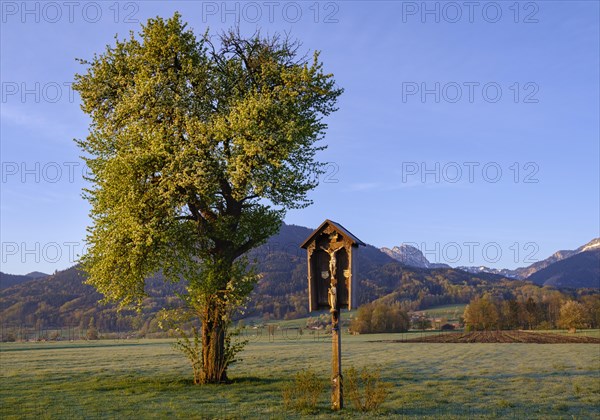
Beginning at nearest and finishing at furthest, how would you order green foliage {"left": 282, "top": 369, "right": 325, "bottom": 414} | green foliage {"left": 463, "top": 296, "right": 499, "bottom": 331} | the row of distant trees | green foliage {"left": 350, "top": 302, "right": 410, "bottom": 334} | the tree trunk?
green foliage {"left": 282, "top": 369, "right": 325, "bottom": 414} → the tree trunk → the row of distant trees → green foliage {"left": 463, "top": 296, "right": 499, "bottom": 331} → green foliage {"left": 350, "top": 302, "right": 410, "bottom": 334}

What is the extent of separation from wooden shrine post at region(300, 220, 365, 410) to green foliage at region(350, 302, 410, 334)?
465ft

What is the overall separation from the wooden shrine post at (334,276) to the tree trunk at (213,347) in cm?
946

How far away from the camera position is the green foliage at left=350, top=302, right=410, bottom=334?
160925 mm

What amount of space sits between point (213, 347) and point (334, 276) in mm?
11682

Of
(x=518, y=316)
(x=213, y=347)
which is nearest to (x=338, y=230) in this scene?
(x=213, y=347)

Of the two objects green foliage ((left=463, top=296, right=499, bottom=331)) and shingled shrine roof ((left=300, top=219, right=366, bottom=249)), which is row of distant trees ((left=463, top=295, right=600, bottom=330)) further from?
shingled shrine roof ((left=300, top=219, right=366, bottom=249))

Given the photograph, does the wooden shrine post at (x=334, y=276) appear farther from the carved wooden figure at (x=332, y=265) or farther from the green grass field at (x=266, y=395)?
the green grass field at (x=266, y=395)

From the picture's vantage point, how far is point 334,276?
20516 mm

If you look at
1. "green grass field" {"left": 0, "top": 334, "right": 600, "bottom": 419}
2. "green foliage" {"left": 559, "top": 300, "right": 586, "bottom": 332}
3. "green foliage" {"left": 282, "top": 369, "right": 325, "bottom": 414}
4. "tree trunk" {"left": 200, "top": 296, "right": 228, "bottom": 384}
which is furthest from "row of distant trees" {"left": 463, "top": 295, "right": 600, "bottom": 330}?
"green foliage" {"left": 282, "top": 369, "right": 325, "bottom": 414}

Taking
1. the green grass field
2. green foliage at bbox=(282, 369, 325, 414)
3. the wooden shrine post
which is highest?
the wooden shrine post

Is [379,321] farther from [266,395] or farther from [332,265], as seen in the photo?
[332,265]

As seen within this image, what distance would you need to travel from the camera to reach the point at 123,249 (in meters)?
27.3

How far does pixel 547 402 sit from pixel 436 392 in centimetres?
507

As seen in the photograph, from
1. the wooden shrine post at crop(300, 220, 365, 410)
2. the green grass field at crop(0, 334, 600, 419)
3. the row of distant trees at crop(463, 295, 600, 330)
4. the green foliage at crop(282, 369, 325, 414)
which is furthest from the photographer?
the row of distant trees at crop(463, 295, 600, 330)
